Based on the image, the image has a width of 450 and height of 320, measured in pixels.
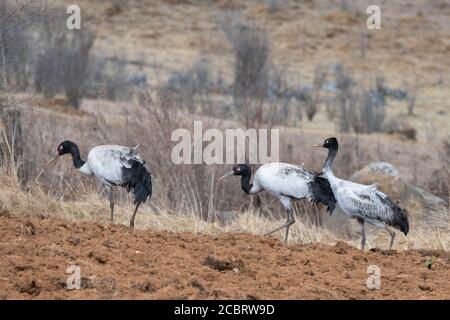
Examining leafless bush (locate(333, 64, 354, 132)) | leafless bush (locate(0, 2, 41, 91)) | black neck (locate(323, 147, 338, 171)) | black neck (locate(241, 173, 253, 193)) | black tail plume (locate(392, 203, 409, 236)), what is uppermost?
leafless bush (locate(0, 2, 41, 91))

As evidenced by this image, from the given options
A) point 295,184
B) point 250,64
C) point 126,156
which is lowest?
point 295,184

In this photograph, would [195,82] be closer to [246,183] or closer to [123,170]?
[246,183]

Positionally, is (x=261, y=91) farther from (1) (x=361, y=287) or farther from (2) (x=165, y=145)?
(1) (x=361, y=287)

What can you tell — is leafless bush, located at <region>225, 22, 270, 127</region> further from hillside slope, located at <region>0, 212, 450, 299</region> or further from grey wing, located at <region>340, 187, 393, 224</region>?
hillside slope, located at <region>0, 212, 450, 299</region>

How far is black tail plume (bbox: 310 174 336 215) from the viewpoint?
10039 millimetres

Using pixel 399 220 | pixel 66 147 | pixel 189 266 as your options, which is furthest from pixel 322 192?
pixel 189 266

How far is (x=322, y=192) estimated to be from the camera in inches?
396

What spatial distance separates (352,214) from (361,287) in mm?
2684

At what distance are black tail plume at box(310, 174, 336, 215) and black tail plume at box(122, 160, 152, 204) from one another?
164 cm

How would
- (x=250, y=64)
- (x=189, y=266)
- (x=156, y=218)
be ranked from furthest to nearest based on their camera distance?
(x=250, y=64)
(x=156, y=218)
(x=189, y=266)

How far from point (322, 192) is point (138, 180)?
1.85 meters

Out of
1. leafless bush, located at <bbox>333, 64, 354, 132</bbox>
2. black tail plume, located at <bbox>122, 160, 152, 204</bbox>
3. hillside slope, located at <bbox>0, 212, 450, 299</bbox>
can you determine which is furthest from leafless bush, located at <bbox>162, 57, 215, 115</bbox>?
hillside slope, located at <bbox>0, 212, 450, 299</bbox>

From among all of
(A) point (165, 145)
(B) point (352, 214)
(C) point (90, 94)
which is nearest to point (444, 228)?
(B) point (352, 214)

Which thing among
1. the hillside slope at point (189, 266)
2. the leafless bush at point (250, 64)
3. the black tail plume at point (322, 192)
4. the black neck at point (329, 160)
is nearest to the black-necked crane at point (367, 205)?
the black neck at point (329, 160)
